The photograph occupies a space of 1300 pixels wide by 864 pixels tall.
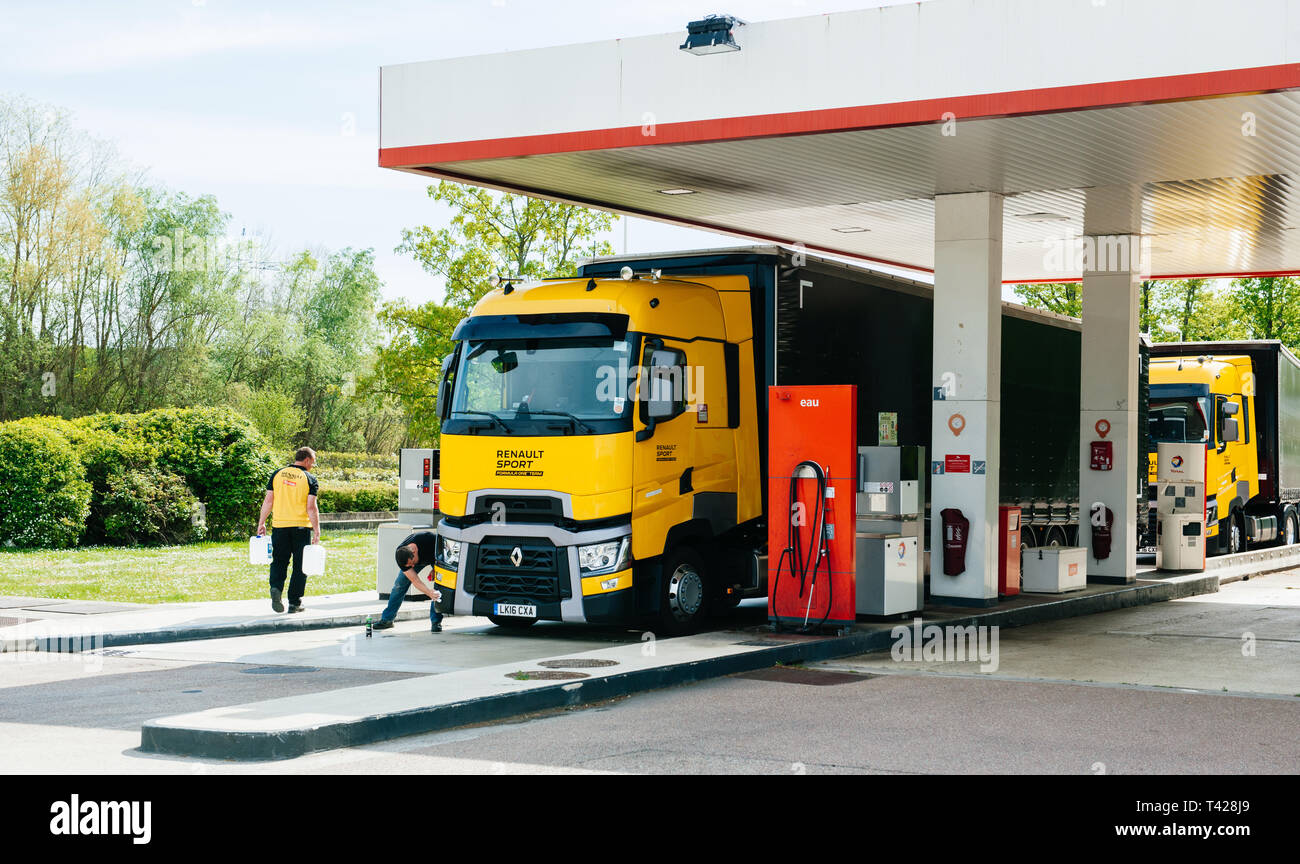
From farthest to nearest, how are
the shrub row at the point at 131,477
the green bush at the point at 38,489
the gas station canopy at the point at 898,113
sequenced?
the shrub row at the point at 131,477, the green bush at the point at 38,489, the gas station canopy at the point at 898,113

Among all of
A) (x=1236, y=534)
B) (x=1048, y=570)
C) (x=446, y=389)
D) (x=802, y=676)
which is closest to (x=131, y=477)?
(x=446, y=389)

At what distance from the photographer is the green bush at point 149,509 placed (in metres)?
24.4

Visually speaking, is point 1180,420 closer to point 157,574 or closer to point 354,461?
point 157,574

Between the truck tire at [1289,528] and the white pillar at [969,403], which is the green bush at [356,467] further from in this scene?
the white pillar at [969,403]

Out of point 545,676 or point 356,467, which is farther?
point 356,467

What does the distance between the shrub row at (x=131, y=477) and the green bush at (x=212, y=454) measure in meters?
0.02

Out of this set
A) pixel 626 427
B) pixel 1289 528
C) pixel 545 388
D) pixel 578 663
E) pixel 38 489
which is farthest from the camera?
pixel 1289 528

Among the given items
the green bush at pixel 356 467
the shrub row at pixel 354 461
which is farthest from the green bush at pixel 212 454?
the shrub row at pixel 354 461

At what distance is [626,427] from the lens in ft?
41.5

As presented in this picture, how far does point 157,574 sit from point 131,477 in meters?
5.13

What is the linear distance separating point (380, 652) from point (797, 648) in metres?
4.06
